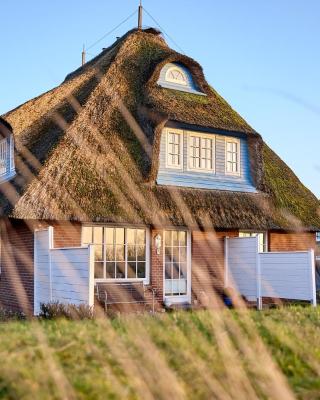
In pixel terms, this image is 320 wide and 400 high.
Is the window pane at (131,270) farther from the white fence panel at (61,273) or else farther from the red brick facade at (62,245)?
the white fence panel at (61,273)

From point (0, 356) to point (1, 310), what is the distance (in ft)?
35.1

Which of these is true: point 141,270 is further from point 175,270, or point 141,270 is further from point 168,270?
point 175,270

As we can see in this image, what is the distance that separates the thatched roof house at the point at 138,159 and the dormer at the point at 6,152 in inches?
11.8

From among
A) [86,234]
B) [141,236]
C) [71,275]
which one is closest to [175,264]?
[141,236]

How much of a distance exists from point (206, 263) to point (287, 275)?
259cm

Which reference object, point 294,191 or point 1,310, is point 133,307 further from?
point 294,191

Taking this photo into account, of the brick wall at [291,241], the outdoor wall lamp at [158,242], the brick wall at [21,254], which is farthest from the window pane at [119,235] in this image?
the brick wall at [291,241]

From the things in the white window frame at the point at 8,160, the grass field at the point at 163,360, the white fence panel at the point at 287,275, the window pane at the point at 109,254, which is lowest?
the grass field at the point at 163,360

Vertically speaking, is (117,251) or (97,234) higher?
(97,234)

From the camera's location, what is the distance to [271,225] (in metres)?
18.2

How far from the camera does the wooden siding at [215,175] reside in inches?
686

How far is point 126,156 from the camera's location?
669 inches

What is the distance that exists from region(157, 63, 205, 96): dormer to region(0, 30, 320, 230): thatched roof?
0.24m

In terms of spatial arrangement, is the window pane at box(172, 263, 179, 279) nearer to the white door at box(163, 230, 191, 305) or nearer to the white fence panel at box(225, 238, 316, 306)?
the white door at box(163, 230, 191, 305)
